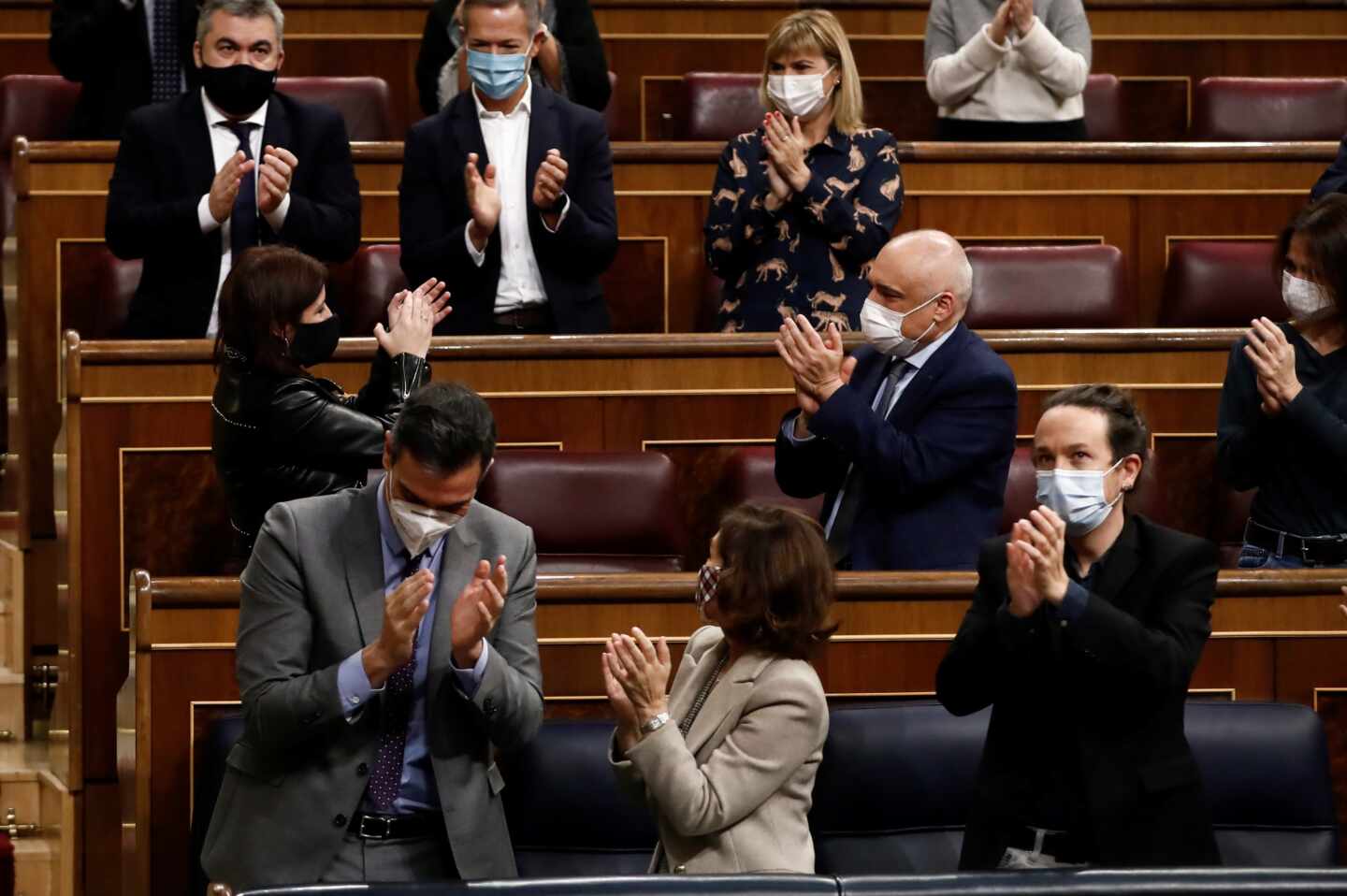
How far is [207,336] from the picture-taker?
335 centimetres

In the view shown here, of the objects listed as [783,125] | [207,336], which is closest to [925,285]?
[783,125]

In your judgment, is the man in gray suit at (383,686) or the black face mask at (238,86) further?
the black face mask at (238,86)

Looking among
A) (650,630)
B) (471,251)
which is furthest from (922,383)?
(471,251)

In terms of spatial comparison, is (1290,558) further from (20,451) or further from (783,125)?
(20,451)

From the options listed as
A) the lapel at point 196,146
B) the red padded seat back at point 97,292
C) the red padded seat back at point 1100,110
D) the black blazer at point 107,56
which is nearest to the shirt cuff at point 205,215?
the lapel at point 196,146

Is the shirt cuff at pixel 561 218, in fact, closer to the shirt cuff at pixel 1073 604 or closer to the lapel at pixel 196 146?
the lapel at pixel 196 146

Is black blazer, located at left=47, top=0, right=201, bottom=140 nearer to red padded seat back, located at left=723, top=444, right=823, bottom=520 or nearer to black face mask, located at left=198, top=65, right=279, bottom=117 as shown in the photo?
black face mask, located at left=198, top=65, right=279, bottom=117

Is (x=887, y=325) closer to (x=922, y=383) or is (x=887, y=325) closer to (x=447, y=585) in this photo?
(x=922, y=383)

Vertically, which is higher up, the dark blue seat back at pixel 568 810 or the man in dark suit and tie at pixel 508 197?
the man in dark suit and tie at pixel 508 197

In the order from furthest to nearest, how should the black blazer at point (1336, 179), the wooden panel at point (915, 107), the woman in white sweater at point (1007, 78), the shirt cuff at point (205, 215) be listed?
the wooden panel at point (915, 107), the woman in white sweater at point (1007, 78), the black blazer at point (1336, 179), the shirt cuff at point (205, 215)

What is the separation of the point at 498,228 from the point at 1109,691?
1647mm

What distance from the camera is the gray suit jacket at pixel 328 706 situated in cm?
212

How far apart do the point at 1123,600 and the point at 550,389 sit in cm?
130

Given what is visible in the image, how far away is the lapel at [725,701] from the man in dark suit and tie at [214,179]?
4.62 ft
